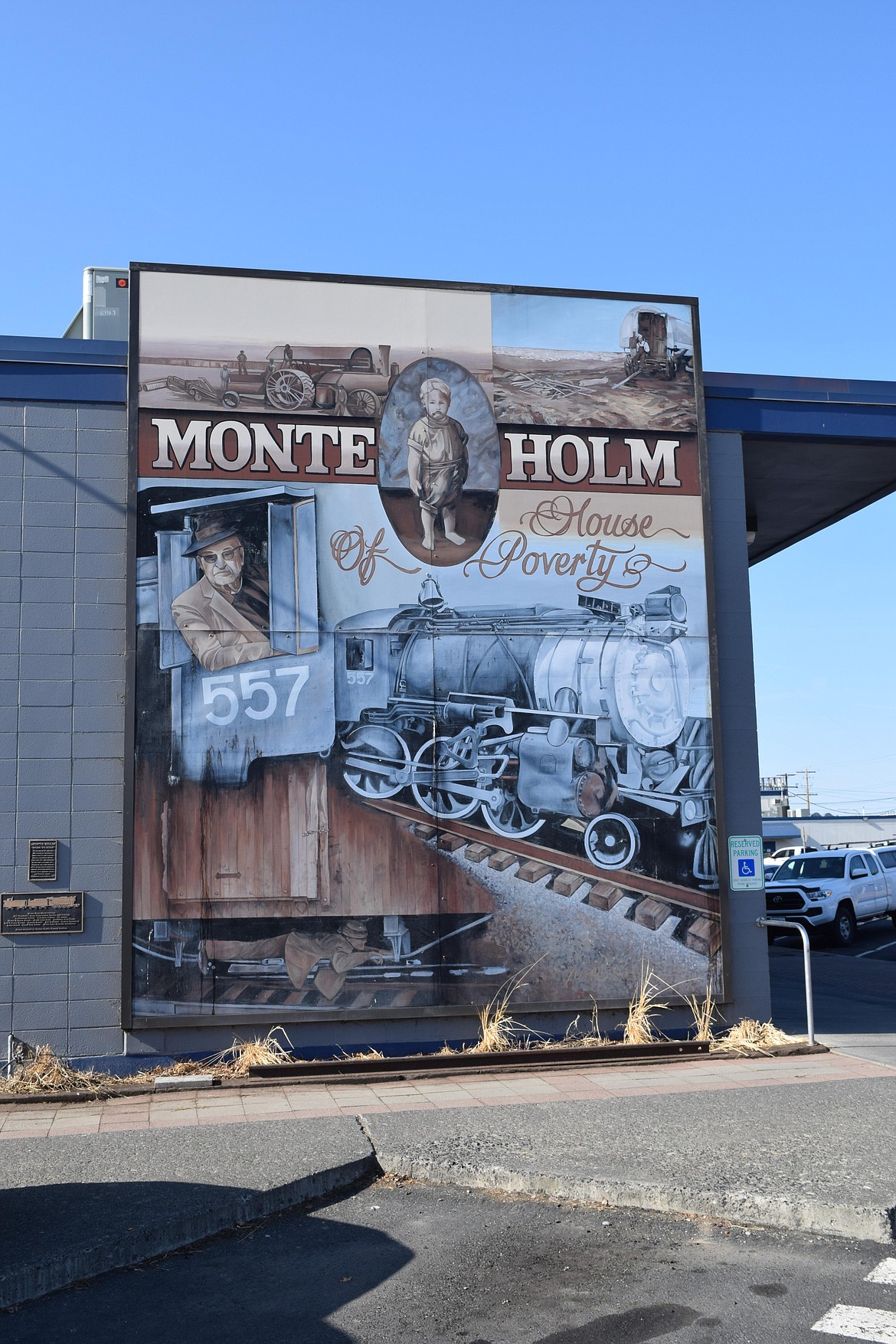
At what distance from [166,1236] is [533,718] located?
590 cm

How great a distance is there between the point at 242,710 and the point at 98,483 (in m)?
2.39

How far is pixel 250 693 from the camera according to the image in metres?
10.4

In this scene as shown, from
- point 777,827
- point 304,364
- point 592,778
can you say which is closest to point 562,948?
point 592,778

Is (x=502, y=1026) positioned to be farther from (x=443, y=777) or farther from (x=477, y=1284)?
(x=477, y=1284)

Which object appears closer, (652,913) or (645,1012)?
(645,1012)

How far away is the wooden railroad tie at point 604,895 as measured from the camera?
35.2 ft

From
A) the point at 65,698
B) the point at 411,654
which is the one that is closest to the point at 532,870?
the point at 411,654

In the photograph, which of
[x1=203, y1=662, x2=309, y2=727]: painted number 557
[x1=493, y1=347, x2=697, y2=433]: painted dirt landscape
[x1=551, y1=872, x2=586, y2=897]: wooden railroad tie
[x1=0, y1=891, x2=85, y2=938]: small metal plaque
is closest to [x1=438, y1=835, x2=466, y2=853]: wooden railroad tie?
[x1=551, y1=872, x2=586, y2=897]: wooden railroad tie

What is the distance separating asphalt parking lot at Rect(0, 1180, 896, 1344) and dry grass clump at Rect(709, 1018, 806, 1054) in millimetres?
4514

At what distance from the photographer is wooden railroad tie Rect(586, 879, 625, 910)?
423 inches

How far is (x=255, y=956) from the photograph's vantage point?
10133 mm

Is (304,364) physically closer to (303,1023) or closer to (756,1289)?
(303,1023)

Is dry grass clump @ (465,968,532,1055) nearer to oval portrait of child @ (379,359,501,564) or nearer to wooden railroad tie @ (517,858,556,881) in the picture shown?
wooden railroad tie @ (517,858,556,881)

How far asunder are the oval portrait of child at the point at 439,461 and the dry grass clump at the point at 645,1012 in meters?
4.19
